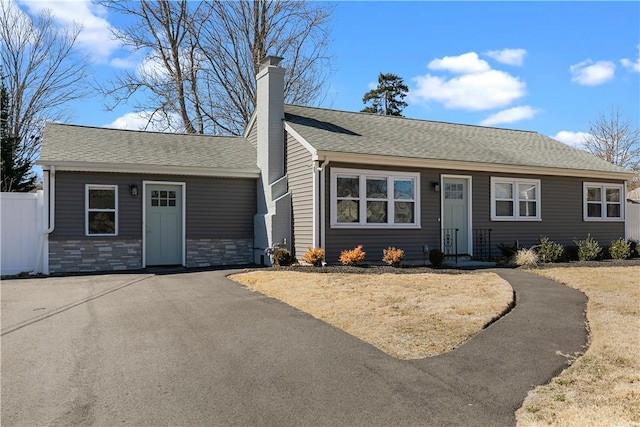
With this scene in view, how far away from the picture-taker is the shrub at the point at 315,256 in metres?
11.8

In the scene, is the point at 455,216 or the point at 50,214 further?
the point at 455,216

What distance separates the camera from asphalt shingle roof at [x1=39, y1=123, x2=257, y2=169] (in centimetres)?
1292

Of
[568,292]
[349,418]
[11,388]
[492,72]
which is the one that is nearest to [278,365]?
[349,418]

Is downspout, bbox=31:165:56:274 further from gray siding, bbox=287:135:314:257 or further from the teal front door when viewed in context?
gray siding, bbox=287:135:314:257

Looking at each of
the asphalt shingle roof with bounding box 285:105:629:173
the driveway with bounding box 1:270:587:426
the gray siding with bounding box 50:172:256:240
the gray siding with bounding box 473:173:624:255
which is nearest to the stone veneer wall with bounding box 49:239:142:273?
the gray siding with bounding box 50:172:256:240

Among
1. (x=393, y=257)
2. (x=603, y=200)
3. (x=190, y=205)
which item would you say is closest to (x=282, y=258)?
(x=393, y=257)

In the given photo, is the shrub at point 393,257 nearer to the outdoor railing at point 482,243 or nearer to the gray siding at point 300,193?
the gray siding at point 300,193

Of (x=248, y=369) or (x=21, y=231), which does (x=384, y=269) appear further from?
(x=21, y=231)

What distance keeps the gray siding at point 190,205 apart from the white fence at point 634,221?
13.8 m

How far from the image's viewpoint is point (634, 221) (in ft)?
60.7

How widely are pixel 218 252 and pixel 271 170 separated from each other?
278cm

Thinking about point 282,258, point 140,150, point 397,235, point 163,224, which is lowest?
point 282,258

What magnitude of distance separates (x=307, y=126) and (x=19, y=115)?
57.2 ft

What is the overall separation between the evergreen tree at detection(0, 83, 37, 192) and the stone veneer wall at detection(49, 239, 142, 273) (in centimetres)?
899
